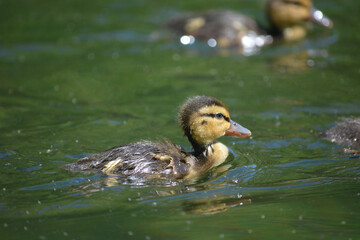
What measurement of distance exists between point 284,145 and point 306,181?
3.72 ft

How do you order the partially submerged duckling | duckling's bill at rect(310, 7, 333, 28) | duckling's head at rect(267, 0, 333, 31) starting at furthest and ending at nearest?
duckling's head at rect(267, 0, 333, 31) < duckling's bill at rect(310, 7, 333, 28) < the partially submerged duckling

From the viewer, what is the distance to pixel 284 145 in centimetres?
729

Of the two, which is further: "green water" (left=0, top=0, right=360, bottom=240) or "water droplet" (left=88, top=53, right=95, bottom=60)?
"water droplet" (left=88, top=53, right=95, bottom=60)

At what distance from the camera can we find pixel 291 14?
1215 centimetres

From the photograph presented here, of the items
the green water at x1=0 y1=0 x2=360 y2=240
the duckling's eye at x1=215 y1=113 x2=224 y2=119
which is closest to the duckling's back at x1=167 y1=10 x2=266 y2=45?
the green water at x1=0 y1=0 x2=360 y2=240

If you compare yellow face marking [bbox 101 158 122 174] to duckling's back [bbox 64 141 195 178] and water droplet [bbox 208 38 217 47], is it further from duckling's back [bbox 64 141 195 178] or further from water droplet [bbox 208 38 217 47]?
water droplet [bbox 208 38 217 47]

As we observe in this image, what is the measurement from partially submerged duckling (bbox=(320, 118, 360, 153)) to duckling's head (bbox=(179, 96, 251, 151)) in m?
1.18

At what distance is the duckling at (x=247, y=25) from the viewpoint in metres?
11.6

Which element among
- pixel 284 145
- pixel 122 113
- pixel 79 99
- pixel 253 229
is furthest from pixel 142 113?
pixel 253 229

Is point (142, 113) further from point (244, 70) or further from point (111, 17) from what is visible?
point (111, 17)

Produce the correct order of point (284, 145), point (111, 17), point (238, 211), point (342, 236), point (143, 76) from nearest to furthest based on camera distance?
point (342, 236) < point (238, 211) < point (284, 145) < point (143, 76) < point (111, 17)

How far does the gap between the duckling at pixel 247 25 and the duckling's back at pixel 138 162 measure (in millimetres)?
5516

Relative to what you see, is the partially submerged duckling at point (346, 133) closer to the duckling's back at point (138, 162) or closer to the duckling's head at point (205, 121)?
the duckling's head at point (205, 121)

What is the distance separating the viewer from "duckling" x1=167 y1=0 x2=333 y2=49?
1157cm
